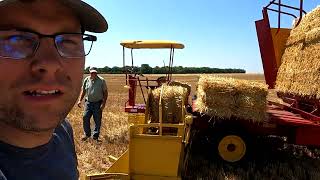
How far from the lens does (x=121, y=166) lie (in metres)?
5.88

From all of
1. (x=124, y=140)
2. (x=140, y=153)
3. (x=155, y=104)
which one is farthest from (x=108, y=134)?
(x=140, y=153)

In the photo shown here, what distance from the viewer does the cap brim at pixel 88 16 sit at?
1288 millimetres

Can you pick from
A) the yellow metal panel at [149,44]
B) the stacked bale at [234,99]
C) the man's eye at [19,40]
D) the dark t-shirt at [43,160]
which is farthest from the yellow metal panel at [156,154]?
the man's eye at [19,40]

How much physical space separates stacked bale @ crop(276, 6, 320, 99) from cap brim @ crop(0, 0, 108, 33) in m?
5.66

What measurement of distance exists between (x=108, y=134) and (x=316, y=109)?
4.56 meters

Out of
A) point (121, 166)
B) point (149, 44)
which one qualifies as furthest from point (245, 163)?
point (149, 44)

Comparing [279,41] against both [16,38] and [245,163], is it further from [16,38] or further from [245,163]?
[16,38]

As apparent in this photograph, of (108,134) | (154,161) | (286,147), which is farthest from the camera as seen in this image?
(108,134)

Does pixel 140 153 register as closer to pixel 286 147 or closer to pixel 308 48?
pixel 308 48

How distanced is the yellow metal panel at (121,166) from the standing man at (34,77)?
4.51 m

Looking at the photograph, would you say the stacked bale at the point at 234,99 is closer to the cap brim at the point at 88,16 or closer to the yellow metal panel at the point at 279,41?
the yellow metal panel at the point at 279,41

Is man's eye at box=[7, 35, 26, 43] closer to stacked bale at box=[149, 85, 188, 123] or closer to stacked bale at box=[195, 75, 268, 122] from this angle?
stacked bale at box=[149, 85, 188, 123]

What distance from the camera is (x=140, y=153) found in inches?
222

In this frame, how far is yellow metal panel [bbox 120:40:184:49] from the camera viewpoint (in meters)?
9.66
